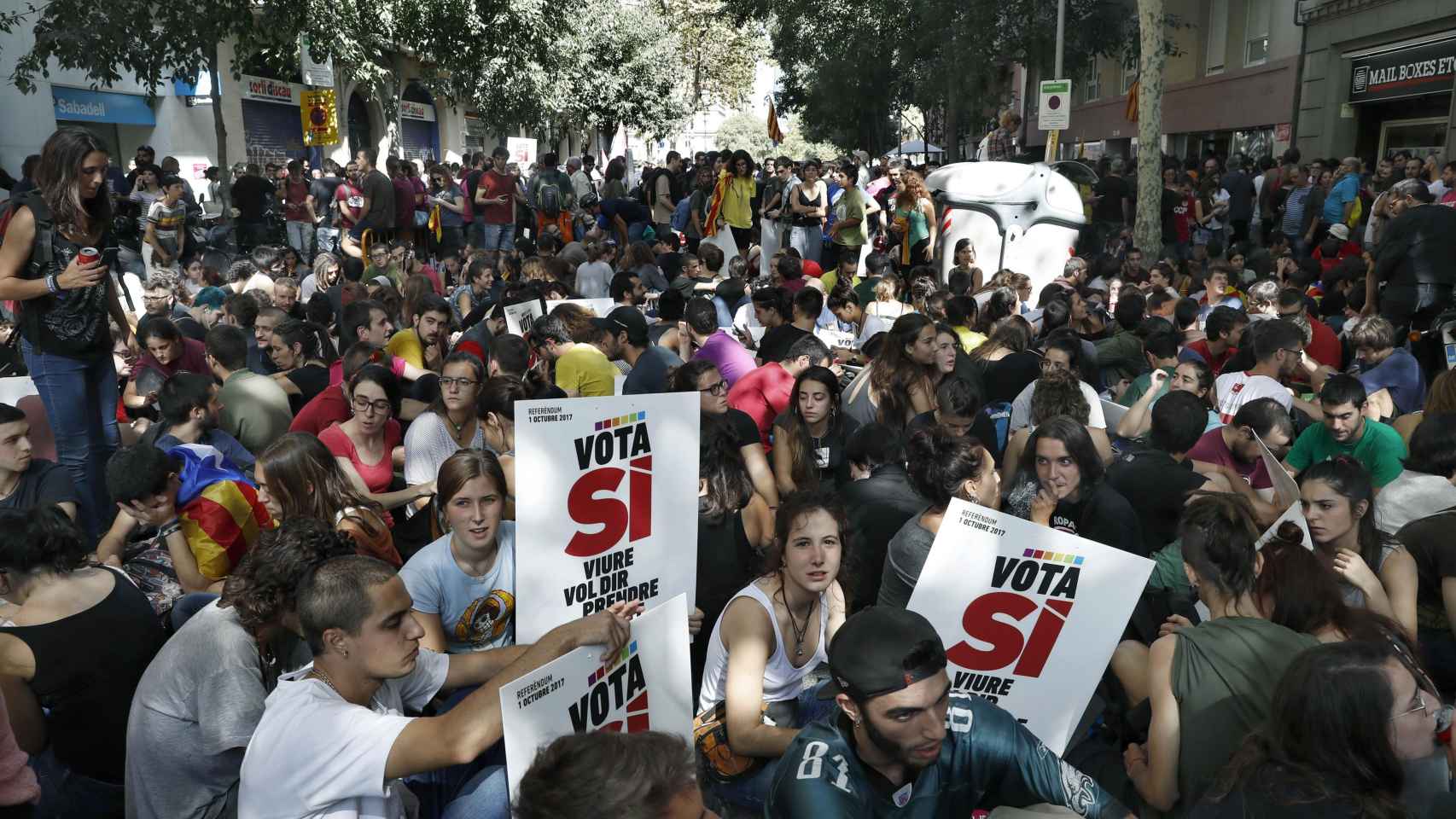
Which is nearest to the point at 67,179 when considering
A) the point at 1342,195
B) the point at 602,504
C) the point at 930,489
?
the point at 602,504

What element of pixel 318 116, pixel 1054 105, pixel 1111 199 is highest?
pixel 1054 105

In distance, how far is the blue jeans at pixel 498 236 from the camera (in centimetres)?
1667

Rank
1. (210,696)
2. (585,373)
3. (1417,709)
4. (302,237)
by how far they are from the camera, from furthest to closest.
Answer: (302,237)
(585,373)
(210,696)
(1417,709)

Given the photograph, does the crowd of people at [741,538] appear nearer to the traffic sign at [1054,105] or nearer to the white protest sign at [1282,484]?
the white protest sign at [1282,484]

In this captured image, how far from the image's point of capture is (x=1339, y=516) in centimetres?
430

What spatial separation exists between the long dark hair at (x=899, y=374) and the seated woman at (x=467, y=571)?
3160 millimetres

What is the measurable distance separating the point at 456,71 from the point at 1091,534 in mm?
21774

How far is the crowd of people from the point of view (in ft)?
9.16

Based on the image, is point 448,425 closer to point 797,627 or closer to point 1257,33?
point 797,627

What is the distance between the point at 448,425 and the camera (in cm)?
608

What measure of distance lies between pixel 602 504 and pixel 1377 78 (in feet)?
68.9

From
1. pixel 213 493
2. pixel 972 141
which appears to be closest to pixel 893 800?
pixel 213 493

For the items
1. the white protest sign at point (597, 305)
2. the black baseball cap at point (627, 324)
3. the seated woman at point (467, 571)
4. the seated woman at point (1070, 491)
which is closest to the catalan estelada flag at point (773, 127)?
the white protest sign at point (597, 305)

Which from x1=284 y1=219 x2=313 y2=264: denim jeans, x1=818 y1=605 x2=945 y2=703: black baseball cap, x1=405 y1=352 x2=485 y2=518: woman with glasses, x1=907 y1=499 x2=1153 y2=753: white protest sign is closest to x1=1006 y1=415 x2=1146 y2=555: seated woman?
x1=907 y1=499 x2=1153 y2=753: white protest sign
